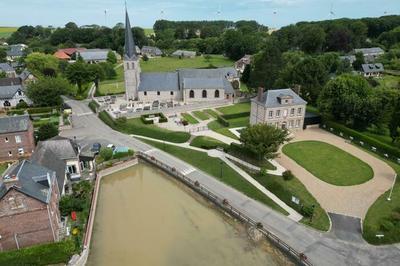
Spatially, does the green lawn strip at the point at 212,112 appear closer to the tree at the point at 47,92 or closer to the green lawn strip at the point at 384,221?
the tree at the point at 47,92

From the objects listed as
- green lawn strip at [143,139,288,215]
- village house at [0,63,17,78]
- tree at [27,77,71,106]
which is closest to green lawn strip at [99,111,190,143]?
green lawn strip at [143,139,288,215]

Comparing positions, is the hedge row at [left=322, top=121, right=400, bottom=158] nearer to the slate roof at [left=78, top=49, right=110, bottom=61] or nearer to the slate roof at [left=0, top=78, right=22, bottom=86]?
the slate roof at [left=0, top=78, right=22, bottom=86]

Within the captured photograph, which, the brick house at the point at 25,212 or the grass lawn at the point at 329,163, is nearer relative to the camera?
the brick house at the point at 25,212

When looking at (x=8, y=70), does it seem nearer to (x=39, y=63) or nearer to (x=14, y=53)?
(x=39, y=63)

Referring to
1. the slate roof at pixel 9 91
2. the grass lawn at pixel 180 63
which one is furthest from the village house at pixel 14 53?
the slate roof at pixel 9 91

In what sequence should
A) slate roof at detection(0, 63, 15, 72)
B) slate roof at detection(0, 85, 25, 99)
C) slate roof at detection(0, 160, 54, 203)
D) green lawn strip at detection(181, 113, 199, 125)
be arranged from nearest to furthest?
1. slate roof at detection(0, 160, 54, 203)
2. green lawn strip at detection(181, 113, 199, 125)
3. slate roof at detection(0, 85, 25, 99)
4. slate roof at detection(0, 63, 15, 72)
